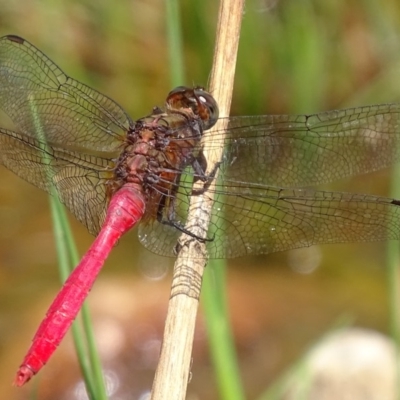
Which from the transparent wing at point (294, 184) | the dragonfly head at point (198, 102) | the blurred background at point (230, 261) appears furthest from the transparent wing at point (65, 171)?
the blurred background at point (230, 261)

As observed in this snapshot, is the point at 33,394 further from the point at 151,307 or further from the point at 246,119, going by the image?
the point at 151,307

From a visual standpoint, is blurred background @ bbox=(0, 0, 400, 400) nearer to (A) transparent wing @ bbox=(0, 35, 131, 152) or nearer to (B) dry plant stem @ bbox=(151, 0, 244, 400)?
(A) transparent wing @ bbox=(0, 35, 131, 152)

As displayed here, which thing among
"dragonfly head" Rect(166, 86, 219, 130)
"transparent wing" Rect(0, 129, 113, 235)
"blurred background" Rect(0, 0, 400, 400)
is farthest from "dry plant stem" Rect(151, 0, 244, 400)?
"blurred background" Rect(0, 0, 400, 400)

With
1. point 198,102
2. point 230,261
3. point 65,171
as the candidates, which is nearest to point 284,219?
point 198,102

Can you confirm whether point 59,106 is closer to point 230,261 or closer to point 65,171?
point 65,171

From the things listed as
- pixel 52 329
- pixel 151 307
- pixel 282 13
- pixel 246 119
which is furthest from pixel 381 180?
pixel 52 329

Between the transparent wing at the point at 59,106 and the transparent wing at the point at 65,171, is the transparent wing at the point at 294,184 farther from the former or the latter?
the transparent wing at the point at 59,106
